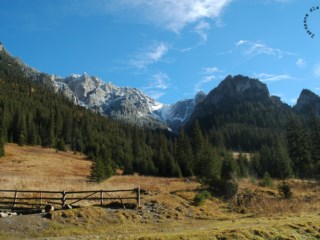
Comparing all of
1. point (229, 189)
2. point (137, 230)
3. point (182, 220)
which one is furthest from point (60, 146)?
point (137, 230)

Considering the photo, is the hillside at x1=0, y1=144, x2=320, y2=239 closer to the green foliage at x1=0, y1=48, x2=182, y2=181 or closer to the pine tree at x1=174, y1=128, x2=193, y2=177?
the pine tree at x1=174, y1=128, x2=193, y2=177

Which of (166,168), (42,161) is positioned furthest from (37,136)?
(166,168)

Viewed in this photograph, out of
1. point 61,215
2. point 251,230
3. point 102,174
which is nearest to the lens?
point 251,230

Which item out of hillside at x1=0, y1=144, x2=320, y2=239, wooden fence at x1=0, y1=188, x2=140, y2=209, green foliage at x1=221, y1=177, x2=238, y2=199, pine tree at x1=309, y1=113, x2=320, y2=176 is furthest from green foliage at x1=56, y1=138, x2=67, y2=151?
wooden fence at x1=0, y1=188, x2=140, y2=209

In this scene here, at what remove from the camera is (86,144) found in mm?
157875

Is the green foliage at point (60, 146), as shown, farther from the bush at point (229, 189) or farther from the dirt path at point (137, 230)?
the dirt path at point (137, 230)

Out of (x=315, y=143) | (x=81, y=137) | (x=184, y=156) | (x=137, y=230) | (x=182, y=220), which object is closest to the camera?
(x=137, y=230)

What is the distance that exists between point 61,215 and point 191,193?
65.8 feet

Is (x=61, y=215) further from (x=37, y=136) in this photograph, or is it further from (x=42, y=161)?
(x=37, y=136)

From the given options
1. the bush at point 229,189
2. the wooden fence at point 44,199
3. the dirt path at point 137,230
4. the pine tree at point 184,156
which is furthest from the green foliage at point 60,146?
the dirt path at point 137,230

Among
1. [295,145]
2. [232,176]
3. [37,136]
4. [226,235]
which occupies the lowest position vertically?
[226,235]

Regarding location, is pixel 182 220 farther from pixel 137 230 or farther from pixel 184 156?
pixel 184 156

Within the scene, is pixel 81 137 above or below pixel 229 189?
above

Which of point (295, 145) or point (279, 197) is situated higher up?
point (295, 145)
